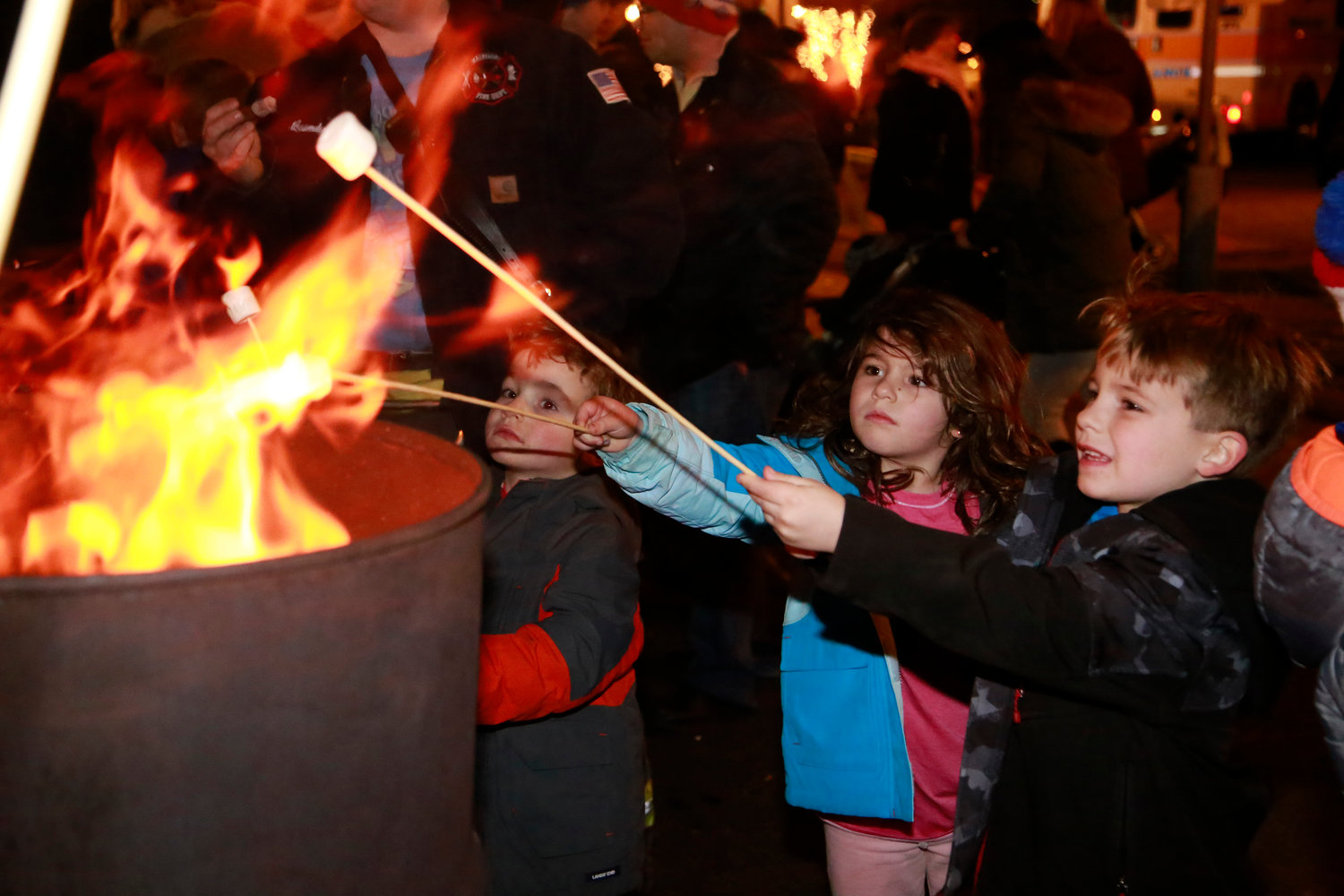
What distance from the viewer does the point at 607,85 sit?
3.10 metres

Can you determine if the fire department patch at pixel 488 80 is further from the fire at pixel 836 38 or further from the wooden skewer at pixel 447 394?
the fire at pixel 836 38

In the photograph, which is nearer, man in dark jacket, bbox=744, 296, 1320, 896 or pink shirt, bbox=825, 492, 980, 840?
man in dark jacket, bbox=744, 296, 1320, 896

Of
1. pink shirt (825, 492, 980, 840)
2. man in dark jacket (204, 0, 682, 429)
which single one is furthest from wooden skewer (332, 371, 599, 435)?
man in dark jacket (204, 0, 682, 429)

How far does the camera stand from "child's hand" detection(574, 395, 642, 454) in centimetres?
229

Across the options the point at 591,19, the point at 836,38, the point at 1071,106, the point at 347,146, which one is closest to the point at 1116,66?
the point at 1071,106

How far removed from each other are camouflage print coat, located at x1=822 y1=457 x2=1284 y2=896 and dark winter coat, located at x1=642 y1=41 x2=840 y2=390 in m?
2.20

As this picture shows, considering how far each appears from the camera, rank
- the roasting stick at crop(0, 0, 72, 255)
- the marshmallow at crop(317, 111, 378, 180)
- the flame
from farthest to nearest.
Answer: the flame → the marshmallow at crop(317, 111, 378, 180) → the roasting stick at crop(0, 0, 72, 255)

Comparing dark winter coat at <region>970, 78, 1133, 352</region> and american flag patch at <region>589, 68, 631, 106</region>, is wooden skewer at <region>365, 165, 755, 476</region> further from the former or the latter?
dark winter coat at <region>970, 78, 1133, 352</region>

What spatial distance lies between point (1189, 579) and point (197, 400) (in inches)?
54.3

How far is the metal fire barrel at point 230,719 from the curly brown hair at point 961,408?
124cm

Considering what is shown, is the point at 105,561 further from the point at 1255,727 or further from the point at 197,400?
the point at 1255,727

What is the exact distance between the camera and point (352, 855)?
1.45m

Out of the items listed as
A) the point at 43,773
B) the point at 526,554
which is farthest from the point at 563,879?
the point at 43,773

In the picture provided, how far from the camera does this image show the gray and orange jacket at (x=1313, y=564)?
162 centimetres
